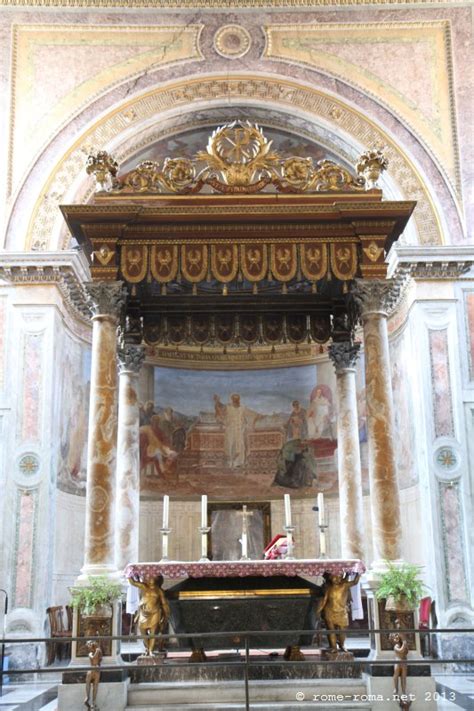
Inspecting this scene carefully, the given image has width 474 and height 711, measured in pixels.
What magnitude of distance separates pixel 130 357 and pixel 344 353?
10.5 feet

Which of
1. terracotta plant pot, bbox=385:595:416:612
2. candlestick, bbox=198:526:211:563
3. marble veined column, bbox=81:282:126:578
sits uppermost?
marble veined column, bbox=81:282:126:578

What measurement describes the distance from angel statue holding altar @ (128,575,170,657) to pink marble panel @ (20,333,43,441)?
5.92 m

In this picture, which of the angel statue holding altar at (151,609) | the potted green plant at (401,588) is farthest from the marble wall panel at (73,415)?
the potted green plant at (401,588)

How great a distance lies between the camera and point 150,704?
8.20 meters

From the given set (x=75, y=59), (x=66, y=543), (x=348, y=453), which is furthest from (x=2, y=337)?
(x=348, y=453)

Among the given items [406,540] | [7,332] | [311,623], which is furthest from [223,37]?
[311,623]

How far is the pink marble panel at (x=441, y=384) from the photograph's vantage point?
14203 mm

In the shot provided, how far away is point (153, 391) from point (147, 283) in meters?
8.72

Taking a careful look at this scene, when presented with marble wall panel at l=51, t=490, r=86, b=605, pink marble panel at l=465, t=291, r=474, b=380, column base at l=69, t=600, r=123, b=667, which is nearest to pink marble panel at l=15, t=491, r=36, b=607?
marble wall panel at l=51, t=490, r=86, b=605

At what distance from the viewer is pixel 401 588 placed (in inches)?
331

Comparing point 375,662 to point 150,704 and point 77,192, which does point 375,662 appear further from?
point 77,192

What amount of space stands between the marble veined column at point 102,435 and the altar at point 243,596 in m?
0.42

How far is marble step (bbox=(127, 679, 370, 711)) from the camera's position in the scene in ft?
26.9

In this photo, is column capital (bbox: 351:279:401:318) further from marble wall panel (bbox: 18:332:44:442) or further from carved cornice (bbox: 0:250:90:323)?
marble wall panel (bbox: 18:332:44:442)
